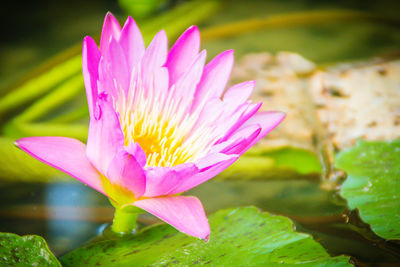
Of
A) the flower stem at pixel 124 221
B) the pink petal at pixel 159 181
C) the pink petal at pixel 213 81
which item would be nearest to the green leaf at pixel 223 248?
the flower stem at pixel 124 221

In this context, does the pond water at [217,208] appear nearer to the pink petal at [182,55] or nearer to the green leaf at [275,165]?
the green leaf at [275,165]

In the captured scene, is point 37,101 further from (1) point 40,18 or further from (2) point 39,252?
(2) point 39,252

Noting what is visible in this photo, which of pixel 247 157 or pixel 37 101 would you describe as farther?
pixel 37 101

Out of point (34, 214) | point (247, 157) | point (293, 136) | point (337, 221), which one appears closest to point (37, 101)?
point (34, 214)

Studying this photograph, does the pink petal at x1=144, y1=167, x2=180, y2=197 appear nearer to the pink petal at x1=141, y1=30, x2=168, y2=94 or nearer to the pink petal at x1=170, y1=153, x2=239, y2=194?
the pink petal at x1=170, y1=153, x2=239, y2=194

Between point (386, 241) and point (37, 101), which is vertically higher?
point (37, 101)

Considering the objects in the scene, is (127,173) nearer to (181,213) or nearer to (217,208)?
(181,213)

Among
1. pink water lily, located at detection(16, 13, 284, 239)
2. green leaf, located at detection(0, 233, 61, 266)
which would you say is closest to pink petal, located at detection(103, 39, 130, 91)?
pink water lily, located at detection(16, 13, 284, 239)
